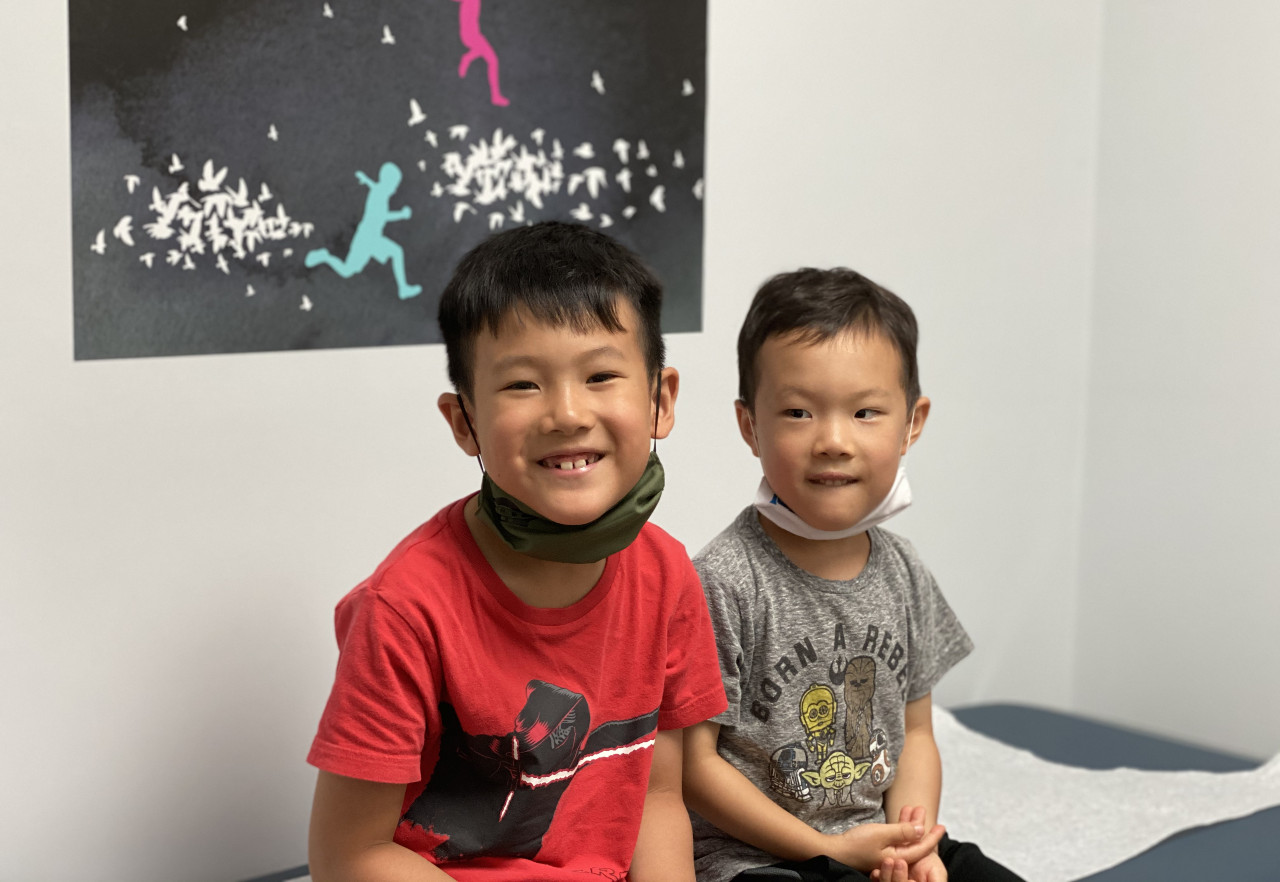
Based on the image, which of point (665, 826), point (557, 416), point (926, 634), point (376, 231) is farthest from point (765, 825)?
point (376, 231)

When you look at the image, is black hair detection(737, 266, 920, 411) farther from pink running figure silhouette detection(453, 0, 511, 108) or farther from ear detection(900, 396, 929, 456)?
pink running figure silhouette detection(453, 0, 511, 108)

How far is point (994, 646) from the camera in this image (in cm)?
276

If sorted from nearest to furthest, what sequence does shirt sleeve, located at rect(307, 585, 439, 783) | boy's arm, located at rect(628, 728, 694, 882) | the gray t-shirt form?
shirt sleeve, located at rect(307, 585, 439, 783), boy's arm, located at rect(628, 728, 694, 882), the gray t-shirt

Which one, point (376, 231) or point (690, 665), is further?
point (376, 231)

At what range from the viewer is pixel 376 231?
178 cm

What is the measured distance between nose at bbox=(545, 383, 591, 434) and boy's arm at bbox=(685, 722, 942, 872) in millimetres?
448

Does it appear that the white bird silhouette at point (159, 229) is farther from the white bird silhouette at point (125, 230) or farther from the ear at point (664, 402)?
the ear at point (664, 402)

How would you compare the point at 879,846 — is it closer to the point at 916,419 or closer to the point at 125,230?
the point at 916,419

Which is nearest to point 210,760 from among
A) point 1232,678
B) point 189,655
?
point 189,655

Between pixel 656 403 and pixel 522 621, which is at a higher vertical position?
pixel 656 403

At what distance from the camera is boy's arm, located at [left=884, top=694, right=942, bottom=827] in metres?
1.58

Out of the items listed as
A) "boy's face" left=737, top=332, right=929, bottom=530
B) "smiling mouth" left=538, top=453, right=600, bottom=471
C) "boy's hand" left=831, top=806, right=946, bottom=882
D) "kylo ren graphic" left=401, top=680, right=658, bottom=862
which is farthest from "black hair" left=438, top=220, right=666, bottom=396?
"boy's hand" left=831, top=806, right=946, bottom=882

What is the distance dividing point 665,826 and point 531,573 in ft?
1.11

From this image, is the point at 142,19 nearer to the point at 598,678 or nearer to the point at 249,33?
the point at 249,33
